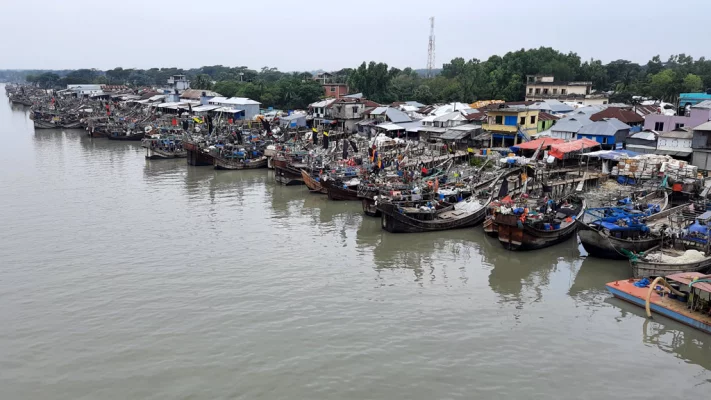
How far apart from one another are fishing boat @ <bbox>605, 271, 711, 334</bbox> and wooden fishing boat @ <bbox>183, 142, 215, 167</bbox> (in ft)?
91.9

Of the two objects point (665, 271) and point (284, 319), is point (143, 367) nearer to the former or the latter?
point (284, 319)

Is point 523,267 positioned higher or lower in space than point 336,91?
lower

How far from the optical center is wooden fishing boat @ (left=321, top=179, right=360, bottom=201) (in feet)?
82.4

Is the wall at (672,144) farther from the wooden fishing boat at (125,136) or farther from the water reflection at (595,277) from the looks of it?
Result: the wooden fishing boat at (125,136)

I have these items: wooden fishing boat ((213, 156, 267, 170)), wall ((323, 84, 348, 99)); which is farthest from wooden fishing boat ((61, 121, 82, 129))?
wooden fishing boat ((213, 156, 267, 170))

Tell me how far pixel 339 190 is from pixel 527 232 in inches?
411

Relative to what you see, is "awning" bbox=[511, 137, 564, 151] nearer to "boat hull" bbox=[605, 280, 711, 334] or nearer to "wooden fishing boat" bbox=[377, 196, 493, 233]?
"wooden fishing boat" bbox=[377, 196, 493, 233]

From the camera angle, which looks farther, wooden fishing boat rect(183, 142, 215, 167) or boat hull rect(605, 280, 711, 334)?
wooden fishing boat rect(183, 142, 215, 167)

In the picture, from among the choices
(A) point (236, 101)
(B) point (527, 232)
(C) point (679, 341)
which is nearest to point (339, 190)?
(B) point (527, 232)

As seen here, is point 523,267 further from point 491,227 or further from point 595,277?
point 491,227

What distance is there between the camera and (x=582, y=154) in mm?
26500

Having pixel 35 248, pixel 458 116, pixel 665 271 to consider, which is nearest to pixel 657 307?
pixel 665 271

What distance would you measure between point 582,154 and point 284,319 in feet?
66.4

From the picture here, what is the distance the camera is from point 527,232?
1748 cm
